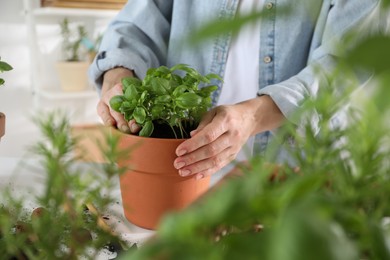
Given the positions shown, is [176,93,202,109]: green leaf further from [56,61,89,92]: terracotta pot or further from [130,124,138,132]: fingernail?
[56,61,89,92]: terracotta pot

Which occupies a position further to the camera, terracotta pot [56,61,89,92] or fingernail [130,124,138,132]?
terracotta pot [56,61,89,92]

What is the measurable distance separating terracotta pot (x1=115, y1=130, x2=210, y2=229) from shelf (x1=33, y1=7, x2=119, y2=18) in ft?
5.32

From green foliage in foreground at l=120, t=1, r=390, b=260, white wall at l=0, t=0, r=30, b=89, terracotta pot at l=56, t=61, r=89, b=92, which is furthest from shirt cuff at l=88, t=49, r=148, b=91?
white wall at l=0, t=0, r=30, b=89

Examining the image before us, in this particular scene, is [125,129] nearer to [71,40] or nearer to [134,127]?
[134,127]

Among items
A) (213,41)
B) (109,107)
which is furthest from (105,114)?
(213,41)

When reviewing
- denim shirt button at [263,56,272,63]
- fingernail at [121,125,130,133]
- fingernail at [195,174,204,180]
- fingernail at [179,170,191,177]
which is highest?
fingernail at [121,125,130,133]

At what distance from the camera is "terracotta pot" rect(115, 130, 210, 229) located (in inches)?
22.5

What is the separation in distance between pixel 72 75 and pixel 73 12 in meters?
0.29

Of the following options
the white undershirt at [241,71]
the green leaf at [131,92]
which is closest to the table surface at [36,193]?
the green leaf at [131,92]

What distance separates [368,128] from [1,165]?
28.8 inches

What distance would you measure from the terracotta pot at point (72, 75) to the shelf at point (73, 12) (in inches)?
9.0

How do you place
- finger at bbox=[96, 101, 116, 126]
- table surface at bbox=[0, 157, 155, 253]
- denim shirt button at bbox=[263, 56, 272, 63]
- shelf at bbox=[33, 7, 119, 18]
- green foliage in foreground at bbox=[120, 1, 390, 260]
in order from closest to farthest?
green foliage in foreground at bbox=[120, 1, 390, 260], table surface at bbox=[0, 157, 155, 253], finger at bbox=[96, 101, 116, 126], denim shirt button at bbox=[263, 56, 272, 63], shelf at bbox=[33, 7, 119, 18]

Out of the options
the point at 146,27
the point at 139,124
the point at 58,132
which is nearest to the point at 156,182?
the point at 139,124

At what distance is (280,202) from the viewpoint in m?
0.13
